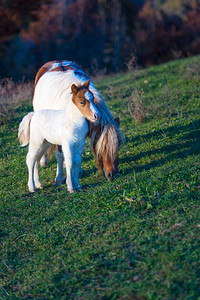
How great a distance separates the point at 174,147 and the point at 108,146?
5.55 ft

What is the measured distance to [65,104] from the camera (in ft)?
20.6

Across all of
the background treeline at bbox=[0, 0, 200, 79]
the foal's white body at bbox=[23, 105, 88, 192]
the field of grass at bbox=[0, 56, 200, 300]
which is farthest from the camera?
the background treeline at bbox=[0, 0, 200, 79]

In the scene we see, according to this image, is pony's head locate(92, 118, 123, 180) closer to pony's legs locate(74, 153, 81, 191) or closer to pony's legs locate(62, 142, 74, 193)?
pony's legs locate(74, 153, 81, 191)

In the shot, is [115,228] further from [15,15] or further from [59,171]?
[15,15]

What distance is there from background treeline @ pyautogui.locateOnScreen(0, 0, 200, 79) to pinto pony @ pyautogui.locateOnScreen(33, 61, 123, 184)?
17580mm

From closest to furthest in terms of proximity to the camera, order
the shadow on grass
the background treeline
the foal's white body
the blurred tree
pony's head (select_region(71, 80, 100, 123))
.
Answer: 1. pony's head (select_region(71, 80, 100, 123))
2. the foal's white body
3. the shadow on grass
4. the blurred tree
5. the background treeline

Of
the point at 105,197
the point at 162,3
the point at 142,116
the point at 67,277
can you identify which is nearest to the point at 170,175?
the point at 105,197

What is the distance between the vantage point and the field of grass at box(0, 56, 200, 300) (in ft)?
10.9

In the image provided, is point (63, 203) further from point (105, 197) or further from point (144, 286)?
point (144, 286)

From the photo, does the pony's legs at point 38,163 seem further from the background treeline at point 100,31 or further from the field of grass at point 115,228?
the background treeline at point 100,31

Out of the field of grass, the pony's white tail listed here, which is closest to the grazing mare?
the pony's white tail

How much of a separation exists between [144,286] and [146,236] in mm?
780

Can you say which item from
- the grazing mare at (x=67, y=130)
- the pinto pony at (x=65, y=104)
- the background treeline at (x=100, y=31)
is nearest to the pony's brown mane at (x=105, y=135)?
the pinto pony at (x=65, y=104)

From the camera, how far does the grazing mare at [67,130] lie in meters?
5.16
